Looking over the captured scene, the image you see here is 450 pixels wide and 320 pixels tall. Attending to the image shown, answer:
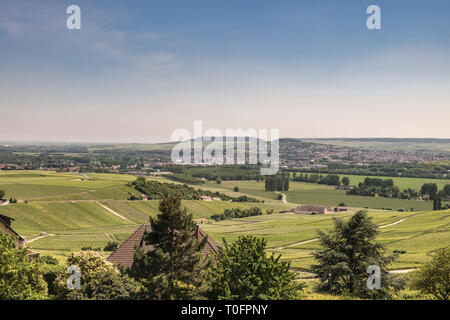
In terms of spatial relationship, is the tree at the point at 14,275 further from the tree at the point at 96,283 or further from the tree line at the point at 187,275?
the tree at the point at 96,283

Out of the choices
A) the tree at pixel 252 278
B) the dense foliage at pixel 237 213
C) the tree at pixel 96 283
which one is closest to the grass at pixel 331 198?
the dense foliage at pixel 237 213

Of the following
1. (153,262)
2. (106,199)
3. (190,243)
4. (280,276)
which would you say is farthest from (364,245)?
(106,199)

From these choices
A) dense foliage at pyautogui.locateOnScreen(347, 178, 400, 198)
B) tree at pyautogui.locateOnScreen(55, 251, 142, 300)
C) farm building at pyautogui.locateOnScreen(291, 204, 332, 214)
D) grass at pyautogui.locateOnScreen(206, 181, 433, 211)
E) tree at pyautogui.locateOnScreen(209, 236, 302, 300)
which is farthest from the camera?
dense foliage at pyautogui.locateOnScreen(347, 178, 400, 198)

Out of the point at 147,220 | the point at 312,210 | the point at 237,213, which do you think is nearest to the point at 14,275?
the point at 147,220

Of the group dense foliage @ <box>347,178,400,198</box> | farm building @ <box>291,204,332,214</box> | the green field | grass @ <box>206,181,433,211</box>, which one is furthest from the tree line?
dense foliage @ <box>347,178,400,198</box>

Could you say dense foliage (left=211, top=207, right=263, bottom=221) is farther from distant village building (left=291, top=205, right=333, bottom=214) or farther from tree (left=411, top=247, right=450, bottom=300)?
tree (left=411, top=247, right=450, bottom=300)
